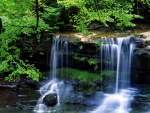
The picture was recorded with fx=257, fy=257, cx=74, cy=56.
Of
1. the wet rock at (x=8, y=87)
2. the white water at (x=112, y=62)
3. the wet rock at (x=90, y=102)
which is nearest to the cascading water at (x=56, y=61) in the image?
the white water at (x=112, y=62)

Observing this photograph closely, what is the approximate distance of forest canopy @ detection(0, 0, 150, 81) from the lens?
481 centimetres

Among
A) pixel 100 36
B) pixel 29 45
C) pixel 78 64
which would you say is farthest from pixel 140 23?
pixel 29 45

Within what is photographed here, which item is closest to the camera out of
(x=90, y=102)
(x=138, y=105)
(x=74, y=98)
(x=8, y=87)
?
(x=138, y=105)

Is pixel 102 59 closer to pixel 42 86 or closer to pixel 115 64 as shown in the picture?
pixel 115 64

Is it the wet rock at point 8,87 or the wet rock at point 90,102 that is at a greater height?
the wet rock at point 8,87

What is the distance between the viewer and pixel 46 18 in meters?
13.3

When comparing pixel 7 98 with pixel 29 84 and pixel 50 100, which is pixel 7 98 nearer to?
pixel 29 84

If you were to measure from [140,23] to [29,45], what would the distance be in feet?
23.3

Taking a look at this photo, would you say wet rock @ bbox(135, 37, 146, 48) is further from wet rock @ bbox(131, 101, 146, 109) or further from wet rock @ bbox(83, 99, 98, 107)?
wet rock @ bbox(83, 99, 98, 107)

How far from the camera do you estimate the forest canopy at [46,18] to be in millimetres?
4809

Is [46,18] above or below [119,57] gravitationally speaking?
above

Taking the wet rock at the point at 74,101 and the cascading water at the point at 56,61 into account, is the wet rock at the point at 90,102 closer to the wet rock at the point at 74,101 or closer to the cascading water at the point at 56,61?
the wet rock at the point at 74,101

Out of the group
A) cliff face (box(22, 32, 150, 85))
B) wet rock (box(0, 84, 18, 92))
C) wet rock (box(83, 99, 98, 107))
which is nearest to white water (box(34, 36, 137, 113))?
cliff face (box(22, 32, 150, 85))

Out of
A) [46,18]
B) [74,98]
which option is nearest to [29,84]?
[74,98]
